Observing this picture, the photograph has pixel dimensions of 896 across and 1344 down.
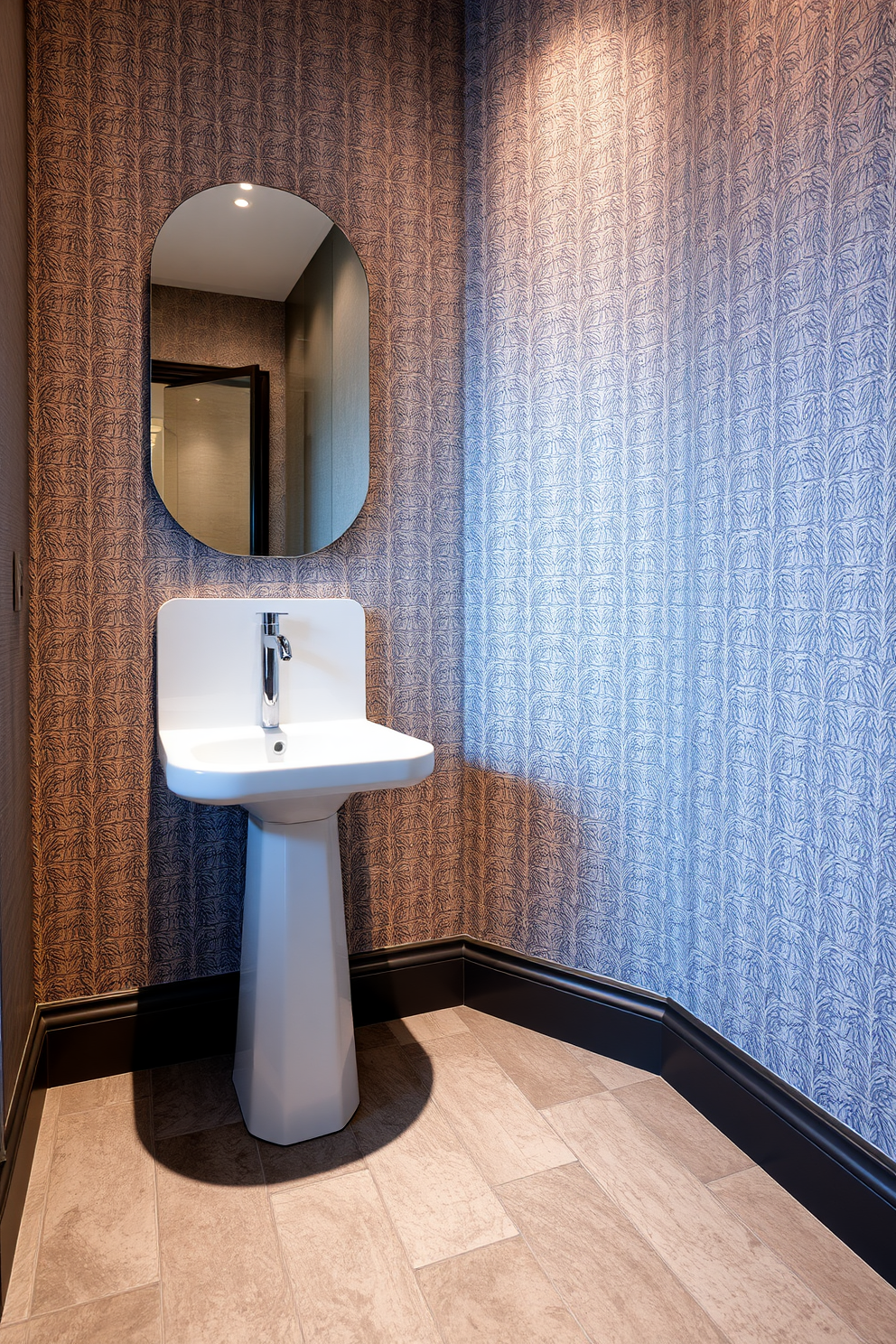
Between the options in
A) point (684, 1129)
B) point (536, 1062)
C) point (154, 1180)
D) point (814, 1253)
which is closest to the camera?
Answer: point (814, 1253)

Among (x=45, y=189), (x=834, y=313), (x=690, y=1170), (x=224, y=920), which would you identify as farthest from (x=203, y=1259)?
(x=45, y=189)

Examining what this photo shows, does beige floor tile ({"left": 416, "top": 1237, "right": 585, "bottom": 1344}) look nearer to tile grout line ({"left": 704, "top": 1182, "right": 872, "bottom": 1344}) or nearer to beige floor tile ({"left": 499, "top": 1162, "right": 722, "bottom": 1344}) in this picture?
beige floor tile ({"left": 499, "top": 1162, "right": 722, "bottom": 1344})

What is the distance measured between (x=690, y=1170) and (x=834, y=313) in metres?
1.49

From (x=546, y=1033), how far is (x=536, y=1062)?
118mm

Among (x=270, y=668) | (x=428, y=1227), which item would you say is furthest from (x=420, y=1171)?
(x=270, y=668)

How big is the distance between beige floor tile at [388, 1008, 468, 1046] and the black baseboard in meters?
0.02

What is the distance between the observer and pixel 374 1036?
1922 mm

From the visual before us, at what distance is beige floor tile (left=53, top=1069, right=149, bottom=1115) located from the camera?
1654mm

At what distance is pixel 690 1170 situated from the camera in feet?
4.75

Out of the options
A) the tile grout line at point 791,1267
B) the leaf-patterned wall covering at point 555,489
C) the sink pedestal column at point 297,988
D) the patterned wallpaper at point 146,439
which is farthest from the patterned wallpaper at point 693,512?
the sink pedestal column at point 297,988

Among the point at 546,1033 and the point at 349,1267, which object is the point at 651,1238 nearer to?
the point at 349,1267

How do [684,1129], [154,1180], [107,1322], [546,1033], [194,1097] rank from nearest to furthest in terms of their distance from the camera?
[107,1322], [154,1180], [684,1129], [194,1097], [546,1033]

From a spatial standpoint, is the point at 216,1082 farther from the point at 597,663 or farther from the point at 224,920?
the point at 597,663

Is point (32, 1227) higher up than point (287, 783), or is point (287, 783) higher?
point (287, 783)
